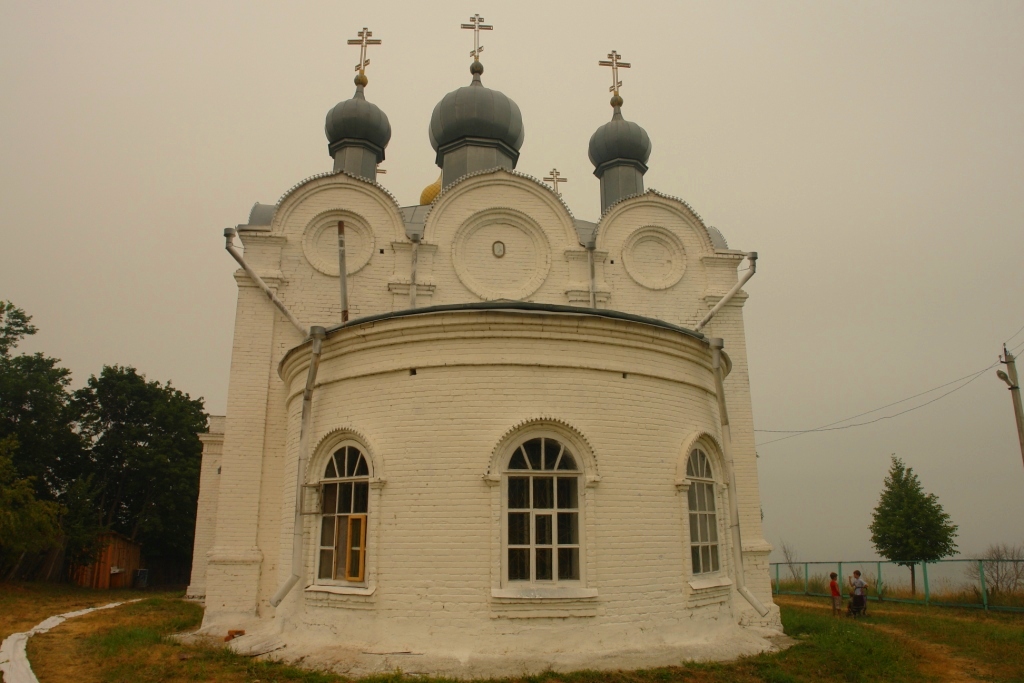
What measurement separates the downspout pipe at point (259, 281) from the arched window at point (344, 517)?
3589 millimetres

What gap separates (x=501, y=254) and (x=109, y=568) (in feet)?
52.0

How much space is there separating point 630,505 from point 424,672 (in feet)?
8.49

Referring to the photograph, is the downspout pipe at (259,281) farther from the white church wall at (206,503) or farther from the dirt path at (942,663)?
the dirt path at (942,663)

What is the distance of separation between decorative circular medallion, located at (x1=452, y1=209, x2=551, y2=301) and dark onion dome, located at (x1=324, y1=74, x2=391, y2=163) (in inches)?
147

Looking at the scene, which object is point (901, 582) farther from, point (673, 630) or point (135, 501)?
point (135, 501)

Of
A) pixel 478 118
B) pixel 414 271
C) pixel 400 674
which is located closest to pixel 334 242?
pixel 414 271

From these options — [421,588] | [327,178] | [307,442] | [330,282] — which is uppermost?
[327,178]

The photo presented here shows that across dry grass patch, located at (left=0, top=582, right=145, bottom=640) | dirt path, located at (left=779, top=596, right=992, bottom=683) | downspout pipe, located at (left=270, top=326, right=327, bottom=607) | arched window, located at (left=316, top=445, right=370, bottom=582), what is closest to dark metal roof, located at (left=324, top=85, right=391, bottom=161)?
downspout pipe, located at (left=270, top=326, right=327, bottom=607)

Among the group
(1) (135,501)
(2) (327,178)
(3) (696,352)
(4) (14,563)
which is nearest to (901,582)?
(3) (696,352)

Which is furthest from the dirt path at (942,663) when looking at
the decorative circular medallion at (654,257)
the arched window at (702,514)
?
the decorative circular medallion at (654,257)

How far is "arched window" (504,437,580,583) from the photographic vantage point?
24.7ft

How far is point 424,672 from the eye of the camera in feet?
22.6

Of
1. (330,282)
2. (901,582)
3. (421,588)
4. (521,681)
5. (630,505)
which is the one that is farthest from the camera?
(901,582)

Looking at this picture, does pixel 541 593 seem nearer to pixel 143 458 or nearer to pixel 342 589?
pixel 342 589
